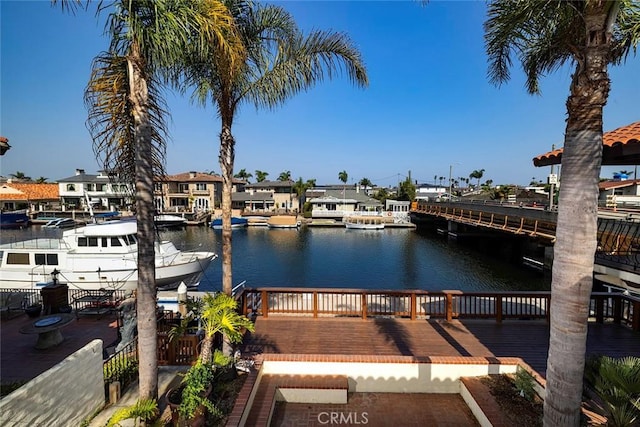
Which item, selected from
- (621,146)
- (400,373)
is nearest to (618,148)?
(621,146)

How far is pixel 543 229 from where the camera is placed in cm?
2002

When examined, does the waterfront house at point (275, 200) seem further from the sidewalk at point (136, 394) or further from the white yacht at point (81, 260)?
the sidewalk at point (136, 394)

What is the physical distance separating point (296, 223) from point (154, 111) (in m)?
39.6

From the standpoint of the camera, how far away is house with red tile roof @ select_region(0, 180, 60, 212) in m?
46.3

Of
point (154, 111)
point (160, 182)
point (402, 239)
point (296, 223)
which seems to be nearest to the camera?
point (154, 111)

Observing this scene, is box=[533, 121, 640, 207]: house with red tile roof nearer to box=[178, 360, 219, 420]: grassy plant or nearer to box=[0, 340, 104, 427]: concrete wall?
box=[178, 360, 219, 420]: grassy plant

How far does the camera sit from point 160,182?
505cm

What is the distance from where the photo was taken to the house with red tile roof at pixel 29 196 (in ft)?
152

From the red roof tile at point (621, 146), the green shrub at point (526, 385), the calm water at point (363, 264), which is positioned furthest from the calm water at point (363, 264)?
the red roof tile at point (621, 146)

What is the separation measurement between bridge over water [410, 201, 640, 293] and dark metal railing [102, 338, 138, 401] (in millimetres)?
10533

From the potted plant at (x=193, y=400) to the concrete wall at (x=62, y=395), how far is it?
4.29 feet

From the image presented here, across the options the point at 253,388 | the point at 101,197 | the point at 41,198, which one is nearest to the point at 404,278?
the point at 253,388

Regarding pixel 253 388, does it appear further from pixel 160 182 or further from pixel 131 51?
pixel 131 51

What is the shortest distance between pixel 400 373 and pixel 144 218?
4.94 metres
